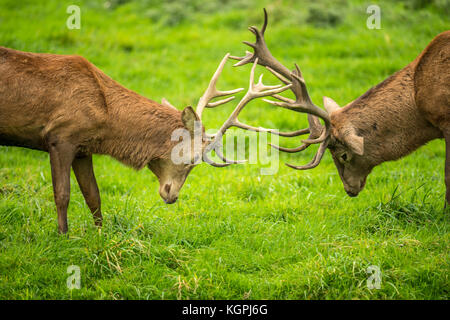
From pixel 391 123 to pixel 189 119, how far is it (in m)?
2.52

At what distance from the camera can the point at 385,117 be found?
21.1 feet

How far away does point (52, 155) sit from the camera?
5.66 metres

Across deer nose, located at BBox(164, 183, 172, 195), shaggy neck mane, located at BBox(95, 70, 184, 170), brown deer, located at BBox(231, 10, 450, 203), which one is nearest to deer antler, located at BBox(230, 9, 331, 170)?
brown deer, located at BBox(231, 10, 450, 203)

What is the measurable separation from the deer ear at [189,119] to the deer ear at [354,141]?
183cm

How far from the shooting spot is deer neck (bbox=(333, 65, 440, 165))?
6.39 m

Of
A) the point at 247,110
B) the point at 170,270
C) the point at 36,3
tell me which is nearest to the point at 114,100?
the point at 170,270

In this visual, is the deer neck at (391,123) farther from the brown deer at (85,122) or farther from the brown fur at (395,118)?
the brown deer at (85,122)

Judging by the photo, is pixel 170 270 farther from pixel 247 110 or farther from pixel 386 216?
pixel 247 110

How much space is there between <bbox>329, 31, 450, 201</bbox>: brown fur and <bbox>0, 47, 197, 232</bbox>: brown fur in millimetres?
2026

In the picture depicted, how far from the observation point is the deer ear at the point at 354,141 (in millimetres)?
6203

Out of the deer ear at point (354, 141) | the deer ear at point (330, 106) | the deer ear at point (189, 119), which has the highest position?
the deer ear at point (330, 106)

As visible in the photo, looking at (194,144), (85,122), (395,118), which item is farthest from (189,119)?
(395,118)

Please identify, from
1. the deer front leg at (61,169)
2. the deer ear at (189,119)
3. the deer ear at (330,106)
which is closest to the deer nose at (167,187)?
the deer ear at (189,119)

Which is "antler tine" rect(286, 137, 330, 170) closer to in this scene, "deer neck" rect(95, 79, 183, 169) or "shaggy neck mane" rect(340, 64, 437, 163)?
"shaggy neck mane" rect(340, 64, 437, 163)
